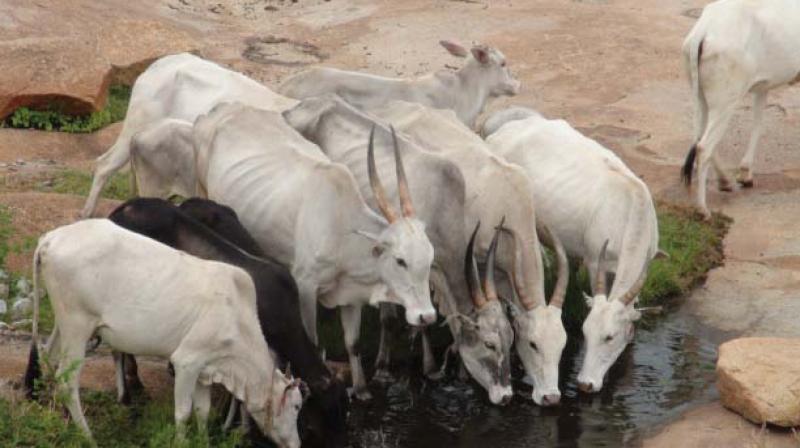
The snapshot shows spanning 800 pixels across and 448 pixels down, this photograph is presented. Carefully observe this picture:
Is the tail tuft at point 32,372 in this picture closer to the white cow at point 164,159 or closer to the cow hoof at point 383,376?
the cow hoof at point 383,376

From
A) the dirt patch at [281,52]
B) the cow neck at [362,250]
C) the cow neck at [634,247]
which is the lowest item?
the dirt patch at [281,52]

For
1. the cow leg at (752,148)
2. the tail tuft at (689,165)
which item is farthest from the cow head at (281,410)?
the cow leg at (752,148)

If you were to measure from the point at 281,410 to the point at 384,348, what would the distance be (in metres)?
1.88

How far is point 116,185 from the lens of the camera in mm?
12352

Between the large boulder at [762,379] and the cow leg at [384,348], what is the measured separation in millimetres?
2170

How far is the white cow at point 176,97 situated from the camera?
11.1m

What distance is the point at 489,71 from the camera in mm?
12875

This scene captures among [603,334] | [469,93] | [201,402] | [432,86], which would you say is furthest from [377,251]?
[469,93]

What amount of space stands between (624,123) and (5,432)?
9.10 metres

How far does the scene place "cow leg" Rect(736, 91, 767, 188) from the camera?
1346 cm

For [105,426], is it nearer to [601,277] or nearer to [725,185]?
[601,277]

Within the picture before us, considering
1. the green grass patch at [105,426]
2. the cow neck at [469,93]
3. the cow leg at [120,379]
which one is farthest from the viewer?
the cow neck at [469,93]

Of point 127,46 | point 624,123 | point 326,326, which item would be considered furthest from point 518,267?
point 127,46

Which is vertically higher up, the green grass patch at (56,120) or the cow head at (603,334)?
the cow head at (603,334)
